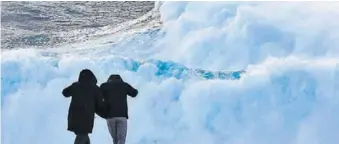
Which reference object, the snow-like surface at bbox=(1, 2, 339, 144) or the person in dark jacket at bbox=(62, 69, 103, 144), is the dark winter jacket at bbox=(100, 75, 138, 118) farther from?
the snow-like surface at bbox=(1, 2, 339, 144)

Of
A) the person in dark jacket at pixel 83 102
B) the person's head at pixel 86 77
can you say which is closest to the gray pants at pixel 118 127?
the person in dark jacket at pixel 83 102

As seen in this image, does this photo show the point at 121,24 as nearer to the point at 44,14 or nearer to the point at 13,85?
the point at 44,14

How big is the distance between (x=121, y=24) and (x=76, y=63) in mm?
8306

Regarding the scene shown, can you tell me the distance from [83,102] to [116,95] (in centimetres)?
42

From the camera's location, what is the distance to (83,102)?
626 centimetres

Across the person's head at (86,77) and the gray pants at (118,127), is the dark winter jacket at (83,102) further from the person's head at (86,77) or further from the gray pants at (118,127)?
the gray pants at (118,127)

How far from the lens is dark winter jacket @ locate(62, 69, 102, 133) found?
20.5 ft

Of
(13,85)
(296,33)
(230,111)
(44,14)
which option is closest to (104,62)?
(13,85)

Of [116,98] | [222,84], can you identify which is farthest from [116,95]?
[222,84]

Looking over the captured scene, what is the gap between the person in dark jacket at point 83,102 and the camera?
6262 millimetres

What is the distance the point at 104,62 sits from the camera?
11.7m

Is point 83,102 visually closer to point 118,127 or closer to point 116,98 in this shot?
point 116,98

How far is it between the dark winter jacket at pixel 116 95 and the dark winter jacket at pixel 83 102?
25 centimetres

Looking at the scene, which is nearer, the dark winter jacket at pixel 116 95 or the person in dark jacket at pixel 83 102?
the person in dark jacket at pixel 83 102
